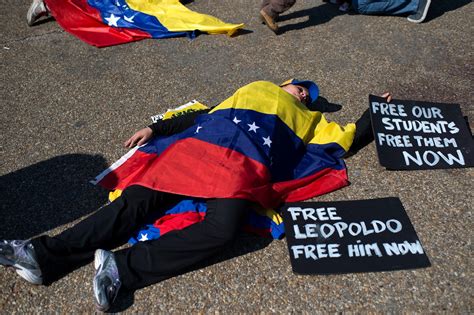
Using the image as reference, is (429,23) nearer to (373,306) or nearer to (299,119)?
(299,119)

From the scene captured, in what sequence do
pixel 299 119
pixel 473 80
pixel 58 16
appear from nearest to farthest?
pixel 299 119 < pixel 473 80 < pixel 58 16

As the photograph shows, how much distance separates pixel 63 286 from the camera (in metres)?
2.56

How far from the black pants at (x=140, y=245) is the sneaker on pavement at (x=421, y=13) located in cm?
380

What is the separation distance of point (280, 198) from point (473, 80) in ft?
8.71

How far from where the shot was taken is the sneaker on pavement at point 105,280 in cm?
240

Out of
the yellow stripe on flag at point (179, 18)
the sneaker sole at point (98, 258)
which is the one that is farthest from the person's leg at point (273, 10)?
the sneaker sole at point (98, 258)

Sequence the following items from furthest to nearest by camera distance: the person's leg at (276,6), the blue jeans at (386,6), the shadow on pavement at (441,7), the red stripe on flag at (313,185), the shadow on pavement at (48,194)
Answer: the shadow on pavement at (441,7) → the blue jeans at (386,6) → the person's leg at (276,6) → the red stripe on flag at (313,185) → the shadow on pavement at (48,194)

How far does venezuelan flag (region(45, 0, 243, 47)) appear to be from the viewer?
4.95m

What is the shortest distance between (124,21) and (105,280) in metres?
3.35

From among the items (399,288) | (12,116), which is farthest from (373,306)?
(12,116)

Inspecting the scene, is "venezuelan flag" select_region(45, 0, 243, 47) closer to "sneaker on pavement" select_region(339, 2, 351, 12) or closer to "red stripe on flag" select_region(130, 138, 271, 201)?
"sneaker on pavement" select_region(339, 2, 351, 12)

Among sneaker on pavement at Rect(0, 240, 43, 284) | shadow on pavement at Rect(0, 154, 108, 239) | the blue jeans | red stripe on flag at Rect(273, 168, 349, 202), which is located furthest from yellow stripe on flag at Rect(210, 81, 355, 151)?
the blue jeans

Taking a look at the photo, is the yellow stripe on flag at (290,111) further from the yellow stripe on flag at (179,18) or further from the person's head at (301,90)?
the yellow stripe on flag at (179,18)

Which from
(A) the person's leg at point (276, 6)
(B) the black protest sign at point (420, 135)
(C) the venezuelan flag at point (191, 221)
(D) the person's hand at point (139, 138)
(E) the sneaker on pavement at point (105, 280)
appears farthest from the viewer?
(A) the person's leg at point (276, 6)
